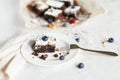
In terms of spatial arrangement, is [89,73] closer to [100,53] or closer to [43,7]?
[100,53]

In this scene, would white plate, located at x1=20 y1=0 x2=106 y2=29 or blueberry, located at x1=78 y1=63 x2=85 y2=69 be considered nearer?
blueberry, located at x1=78 y1=63 x2=85 y2=69

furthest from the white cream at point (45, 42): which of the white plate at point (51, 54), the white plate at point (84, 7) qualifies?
the white plate at point (84, 7)

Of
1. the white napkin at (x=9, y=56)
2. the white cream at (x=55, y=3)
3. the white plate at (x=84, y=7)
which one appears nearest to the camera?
the white napkin at (x=9, y=56)

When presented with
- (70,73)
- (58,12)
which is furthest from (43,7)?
(70,73)

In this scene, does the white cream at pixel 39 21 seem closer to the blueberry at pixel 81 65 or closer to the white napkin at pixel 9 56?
the white napkin at pixel 9 56

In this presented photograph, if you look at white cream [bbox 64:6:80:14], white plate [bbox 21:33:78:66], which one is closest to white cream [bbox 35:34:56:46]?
white plate [bbox 21:33:78:66]

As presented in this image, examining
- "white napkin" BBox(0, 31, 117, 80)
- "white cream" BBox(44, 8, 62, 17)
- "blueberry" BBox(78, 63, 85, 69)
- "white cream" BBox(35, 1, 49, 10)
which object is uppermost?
"white cream" BBox(35, 1, 49, 10)

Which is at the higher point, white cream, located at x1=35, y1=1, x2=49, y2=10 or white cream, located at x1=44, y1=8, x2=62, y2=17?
white cream, located at x1=35, y1=1, x2=49, y2=10

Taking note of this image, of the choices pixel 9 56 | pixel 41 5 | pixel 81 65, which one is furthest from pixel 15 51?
pixel 41 5

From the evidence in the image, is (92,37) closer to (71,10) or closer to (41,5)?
(71,10)

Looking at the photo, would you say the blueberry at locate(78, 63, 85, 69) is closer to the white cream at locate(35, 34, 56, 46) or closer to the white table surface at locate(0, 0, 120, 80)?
the white table surface at locate(0, 0, 120, 80)
